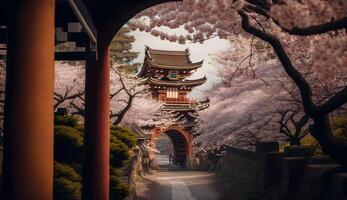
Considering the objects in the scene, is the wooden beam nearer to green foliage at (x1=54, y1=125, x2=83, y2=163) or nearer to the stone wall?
green foliage at (x1=54, y1=125, x2=83, y2=163)

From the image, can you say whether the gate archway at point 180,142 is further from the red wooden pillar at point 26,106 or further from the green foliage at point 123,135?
the red wooden pillar at point 26,106

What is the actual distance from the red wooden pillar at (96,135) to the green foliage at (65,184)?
2023 millimetres

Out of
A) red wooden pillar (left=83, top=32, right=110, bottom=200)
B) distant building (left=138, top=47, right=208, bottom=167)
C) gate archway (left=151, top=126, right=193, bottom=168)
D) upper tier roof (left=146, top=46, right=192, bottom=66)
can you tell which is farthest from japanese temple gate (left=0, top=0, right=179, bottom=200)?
upper tier roof (left=146, top=46, right=192, bottom=66)

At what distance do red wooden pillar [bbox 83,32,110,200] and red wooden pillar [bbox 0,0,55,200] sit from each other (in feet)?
10.4

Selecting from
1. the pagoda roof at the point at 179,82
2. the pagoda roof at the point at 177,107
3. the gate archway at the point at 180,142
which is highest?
the pagoda roof at the point at 179,82

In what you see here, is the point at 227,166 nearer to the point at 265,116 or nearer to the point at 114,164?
the point at 265,116

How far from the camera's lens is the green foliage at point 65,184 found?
7.77 metres

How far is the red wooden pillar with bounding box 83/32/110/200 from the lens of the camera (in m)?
5.92

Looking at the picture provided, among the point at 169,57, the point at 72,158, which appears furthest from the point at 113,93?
the point at 169,57

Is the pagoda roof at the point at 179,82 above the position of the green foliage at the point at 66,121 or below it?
above

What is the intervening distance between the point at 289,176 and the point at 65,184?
5.86 metres

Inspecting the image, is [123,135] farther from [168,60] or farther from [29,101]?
[168,60]

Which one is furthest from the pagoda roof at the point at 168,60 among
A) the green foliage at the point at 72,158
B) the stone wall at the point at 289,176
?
the green foliage at the point at 72,158

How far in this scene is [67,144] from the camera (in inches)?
338
